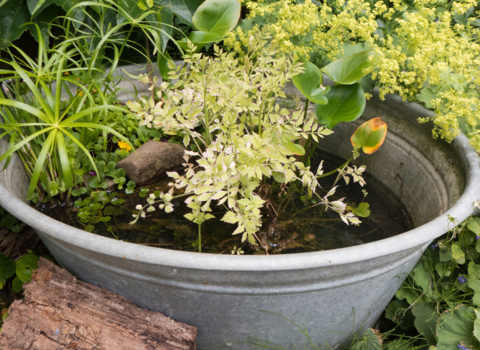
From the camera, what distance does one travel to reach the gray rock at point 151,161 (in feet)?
4.81

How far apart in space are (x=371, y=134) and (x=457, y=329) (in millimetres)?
696

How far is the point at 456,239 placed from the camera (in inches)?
48.5

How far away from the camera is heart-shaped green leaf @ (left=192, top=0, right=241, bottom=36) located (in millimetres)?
1377

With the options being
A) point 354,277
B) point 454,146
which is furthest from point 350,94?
point 354,277

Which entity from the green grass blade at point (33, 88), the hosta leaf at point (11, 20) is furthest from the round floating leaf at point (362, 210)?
the hosta leaf at point (11, 20)

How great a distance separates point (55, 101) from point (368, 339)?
49.7 inches

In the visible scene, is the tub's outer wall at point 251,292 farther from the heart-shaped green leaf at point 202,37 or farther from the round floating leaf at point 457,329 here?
the heart-shaped green leaf at point 202,37

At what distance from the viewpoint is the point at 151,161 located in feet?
4.90

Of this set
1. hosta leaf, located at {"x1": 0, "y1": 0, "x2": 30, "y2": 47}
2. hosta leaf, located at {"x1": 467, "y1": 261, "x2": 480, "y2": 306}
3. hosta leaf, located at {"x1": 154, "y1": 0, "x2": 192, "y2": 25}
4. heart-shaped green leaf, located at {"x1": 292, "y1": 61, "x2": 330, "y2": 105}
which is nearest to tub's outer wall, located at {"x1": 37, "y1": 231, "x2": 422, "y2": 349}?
hosta leaf, located at {"x1": 467, "y1": 261, "x2": 480, "y2": 306}

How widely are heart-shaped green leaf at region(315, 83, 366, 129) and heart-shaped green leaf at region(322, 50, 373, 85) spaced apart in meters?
0.05

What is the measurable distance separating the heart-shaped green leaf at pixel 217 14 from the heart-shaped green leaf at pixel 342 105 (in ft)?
1.57

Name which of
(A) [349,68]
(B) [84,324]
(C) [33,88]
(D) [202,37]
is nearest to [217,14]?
(D) [202,37]

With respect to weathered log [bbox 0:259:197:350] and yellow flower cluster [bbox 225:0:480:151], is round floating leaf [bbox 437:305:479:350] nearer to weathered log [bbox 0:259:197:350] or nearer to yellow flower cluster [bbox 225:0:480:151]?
yellow flower cluster [bbox 225:0:480:151]

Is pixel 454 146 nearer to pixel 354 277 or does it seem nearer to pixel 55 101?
pixel 354 277
